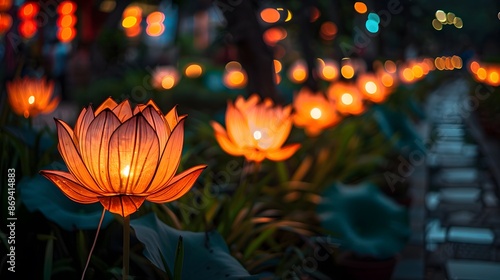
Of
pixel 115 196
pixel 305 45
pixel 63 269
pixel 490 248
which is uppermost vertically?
pixel 305 45

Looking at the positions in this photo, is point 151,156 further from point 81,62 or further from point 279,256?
point 81,62

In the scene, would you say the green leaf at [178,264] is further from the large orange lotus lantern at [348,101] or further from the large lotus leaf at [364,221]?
the large orange lotus lantern at [348,101]

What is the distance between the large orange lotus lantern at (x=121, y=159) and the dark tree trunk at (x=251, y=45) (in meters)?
3.10

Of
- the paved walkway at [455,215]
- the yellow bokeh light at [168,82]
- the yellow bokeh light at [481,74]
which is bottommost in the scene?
the paved walkway at [455,215]

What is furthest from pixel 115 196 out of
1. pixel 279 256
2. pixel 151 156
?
pixel 279 256

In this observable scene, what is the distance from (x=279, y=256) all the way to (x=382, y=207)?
0.65m

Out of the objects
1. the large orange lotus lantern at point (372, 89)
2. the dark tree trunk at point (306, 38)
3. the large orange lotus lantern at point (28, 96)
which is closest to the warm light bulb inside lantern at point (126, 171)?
the large orange lotus lantern at point (28, 96)

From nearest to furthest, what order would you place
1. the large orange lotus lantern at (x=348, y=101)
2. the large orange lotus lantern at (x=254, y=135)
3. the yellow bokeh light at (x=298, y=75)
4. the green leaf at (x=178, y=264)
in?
the green leaf at (x=178, y=264) → the large orange lotus lantern at (x=254, y=135) → the large orange lotus lantern at (x=348, y=101) → the yellow bokeh light at (x=298, y=75)

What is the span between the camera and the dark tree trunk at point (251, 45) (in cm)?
499

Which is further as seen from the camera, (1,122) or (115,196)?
(1,122)

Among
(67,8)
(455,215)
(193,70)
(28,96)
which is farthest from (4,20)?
(193,70)

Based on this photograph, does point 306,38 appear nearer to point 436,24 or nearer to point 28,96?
point 28,96

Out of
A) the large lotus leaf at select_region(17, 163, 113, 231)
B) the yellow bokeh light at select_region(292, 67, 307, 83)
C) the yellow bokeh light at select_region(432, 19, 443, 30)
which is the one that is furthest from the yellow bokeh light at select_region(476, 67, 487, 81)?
the large lotus leaf at select_region(17, 163, 113, 231)

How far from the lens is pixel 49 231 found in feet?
9.12
